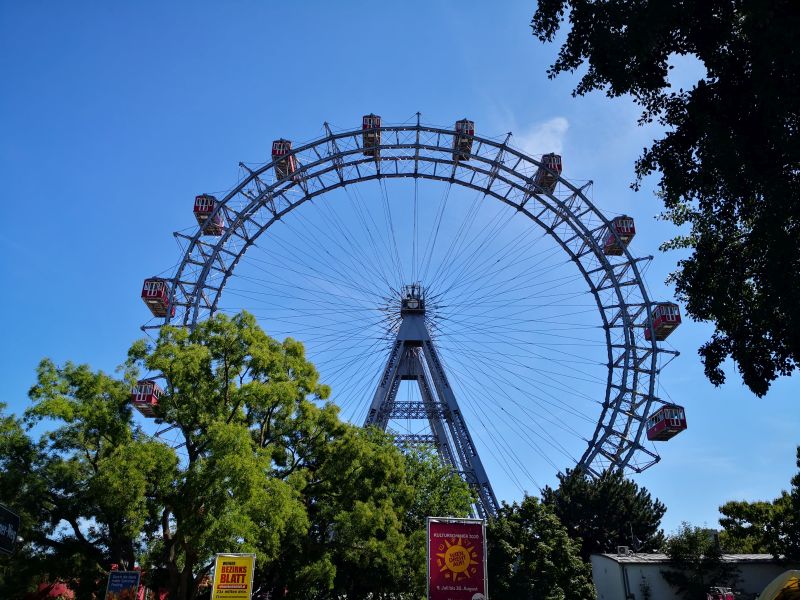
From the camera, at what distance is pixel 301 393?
2012 cm

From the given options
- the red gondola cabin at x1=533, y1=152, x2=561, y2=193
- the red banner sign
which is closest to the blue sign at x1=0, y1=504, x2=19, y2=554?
the red banner sign

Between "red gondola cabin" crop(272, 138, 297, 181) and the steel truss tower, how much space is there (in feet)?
33.2

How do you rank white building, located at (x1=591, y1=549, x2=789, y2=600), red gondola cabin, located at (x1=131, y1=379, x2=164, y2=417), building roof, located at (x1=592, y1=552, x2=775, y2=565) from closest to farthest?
red gondola cabin, located at (x1=131, y1=379, x2=164, y2=417), white building, located at (x1=591, y1=549, x2=789, y2=600), building roof, located at (x1=592, y1=552, x2=775, y2=565)

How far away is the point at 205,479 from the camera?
634 inches

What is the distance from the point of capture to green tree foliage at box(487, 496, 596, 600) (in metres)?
22.4

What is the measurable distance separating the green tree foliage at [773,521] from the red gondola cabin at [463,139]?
22.4m

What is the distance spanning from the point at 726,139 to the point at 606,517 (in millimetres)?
26976

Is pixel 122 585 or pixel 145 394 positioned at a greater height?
pixel 145 394

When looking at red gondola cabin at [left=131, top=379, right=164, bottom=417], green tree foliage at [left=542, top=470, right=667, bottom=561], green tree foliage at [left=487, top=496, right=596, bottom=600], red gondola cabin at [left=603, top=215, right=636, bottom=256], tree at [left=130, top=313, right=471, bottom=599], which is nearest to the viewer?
tree at [left=130, top=313, right=471, bottom=599]

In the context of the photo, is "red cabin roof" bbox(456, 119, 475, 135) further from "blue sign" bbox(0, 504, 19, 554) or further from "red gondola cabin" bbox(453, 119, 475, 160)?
"blue sign" bbox(0, 504, 19, 554)

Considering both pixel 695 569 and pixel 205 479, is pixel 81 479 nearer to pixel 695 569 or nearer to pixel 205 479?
pixel 205 479

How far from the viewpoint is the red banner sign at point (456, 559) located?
448 inches

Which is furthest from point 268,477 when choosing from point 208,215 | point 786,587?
point 208,215

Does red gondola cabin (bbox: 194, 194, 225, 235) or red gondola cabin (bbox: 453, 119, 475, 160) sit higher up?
red gondola cabin (bbox: 453, 119, 475, 160)
